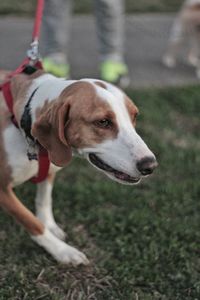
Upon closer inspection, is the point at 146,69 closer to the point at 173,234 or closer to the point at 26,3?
the point at 26,3

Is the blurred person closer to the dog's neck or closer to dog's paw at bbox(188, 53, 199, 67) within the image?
dog's paw at bbox(188, 53, 199, 67)

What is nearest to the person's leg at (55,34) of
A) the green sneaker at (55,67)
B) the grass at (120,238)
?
the green sneaker at (55,67)

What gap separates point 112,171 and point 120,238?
0.90 metres

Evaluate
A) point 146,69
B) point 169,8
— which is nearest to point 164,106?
point 146,69

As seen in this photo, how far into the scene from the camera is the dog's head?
7.96ft

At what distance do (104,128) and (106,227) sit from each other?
1111 mm

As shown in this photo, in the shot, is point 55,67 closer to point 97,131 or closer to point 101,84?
point 101,84

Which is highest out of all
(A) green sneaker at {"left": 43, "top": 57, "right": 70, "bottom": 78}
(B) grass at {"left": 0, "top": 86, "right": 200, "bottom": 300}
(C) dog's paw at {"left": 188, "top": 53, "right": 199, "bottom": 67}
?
(A) green sneaker at {"left": 43, "top": 57, "right": 70, "bottom": 78}

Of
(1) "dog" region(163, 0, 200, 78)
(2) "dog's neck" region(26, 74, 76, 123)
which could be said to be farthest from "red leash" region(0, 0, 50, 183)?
(1) "dog" region(163, 0, 200, 78)

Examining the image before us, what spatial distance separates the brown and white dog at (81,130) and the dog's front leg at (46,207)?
51 centimetres

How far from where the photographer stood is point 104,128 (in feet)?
8.07

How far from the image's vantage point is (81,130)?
250 centimetres

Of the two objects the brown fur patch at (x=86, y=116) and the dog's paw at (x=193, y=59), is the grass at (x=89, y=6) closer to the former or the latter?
the dog's paw at (x=193, y=59)

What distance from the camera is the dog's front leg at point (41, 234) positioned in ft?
9.80
